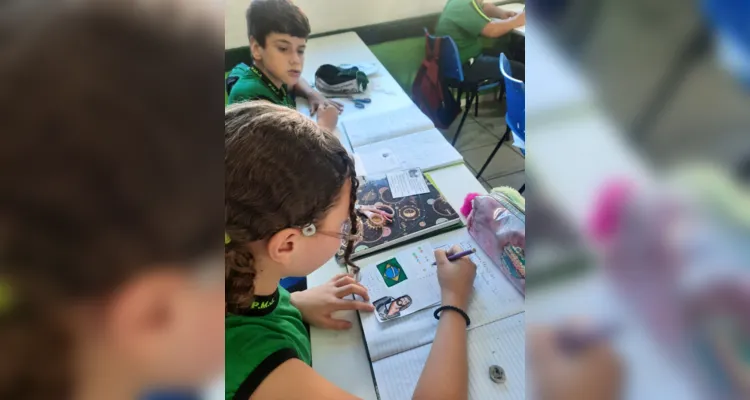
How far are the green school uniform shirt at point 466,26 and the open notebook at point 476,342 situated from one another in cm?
224

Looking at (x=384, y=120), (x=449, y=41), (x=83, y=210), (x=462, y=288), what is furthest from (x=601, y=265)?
(x=449, y=41)

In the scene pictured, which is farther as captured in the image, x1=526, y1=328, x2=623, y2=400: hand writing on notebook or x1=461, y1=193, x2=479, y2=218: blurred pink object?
x1=461, y1=193, x2=479, y2=218: blurred pink object

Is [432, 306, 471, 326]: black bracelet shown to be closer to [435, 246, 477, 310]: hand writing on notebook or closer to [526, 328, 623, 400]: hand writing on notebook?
[435, 246, 477, 310]: hand writing on notebook

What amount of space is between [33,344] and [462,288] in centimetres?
79

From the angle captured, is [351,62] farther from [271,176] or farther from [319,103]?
[271,176]

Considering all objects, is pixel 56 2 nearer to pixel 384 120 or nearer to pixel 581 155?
pixel 581 155

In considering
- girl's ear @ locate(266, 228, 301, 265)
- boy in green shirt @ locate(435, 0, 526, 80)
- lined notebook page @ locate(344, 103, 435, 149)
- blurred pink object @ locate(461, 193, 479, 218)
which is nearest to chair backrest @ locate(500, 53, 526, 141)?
lined notebook page @ locate(344, 103, 435, 149)

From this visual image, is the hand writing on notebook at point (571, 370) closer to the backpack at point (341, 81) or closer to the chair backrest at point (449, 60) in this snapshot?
the backpack at point (341, 81)

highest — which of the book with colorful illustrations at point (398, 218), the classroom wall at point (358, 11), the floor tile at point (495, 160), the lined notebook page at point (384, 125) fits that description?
the book with colorful illustrations at point (398, 218)

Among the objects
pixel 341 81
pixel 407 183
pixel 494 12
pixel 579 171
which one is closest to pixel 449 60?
pixel 341 81

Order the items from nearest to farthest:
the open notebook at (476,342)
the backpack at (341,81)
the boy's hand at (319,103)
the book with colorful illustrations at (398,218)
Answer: the open notebook at (476,342), the book with colorful illustrations at (398,218), the boy's hand at (319,103), the backpack at (341,81)

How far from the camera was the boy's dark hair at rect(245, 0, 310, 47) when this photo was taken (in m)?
1.70

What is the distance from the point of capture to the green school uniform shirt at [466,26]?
2836mm

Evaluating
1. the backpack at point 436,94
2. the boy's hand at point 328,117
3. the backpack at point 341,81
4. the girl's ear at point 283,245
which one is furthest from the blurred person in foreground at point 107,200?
the backpack at point 436,94
